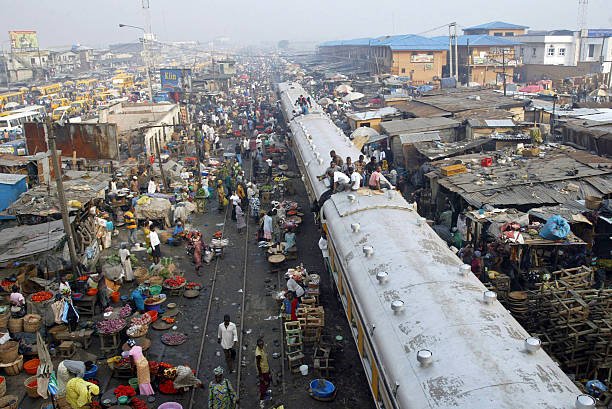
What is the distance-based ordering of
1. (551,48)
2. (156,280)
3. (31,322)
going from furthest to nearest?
(551,48) → (156,280) → (31,322)

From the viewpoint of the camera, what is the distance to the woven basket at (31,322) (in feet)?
38.1

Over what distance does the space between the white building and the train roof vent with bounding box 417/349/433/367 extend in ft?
192

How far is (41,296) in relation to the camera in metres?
12.2

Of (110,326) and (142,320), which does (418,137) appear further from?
(110,326)

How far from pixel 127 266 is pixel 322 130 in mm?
10704

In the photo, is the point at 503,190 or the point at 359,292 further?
the point at 503,190

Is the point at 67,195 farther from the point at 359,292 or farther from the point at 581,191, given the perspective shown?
the point at 581,191

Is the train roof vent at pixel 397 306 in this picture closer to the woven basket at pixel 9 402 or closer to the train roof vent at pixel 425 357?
the train roof vent at pixel 425 357

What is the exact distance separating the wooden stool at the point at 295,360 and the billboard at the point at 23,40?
9904 cm

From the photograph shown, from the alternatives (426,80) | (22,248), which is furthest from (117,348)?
(426,80)

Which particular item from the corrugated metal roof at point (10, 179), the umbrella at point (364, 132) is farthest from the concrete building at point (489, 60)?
the corrugated metal roof at point (10, 179)

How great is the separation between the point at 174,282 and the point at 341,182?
559 cm

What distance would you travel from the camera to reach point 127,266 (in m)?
14.5

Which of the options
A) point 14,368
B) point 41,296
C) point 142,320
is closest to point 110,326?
point 142,320
